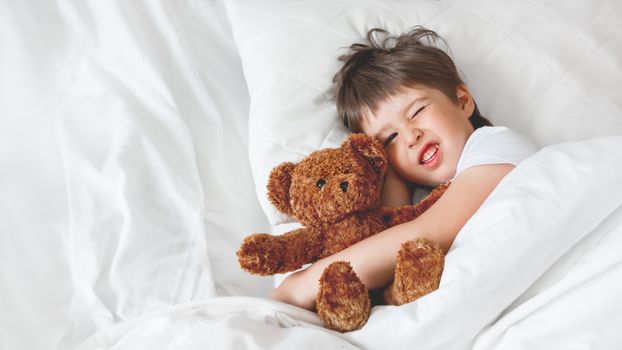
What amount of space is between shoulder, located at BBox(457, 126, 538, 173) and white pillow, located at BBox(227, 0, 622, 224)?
190mm

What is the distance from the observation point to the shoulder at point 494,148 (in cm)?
99

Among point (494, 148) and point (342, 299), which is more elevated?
point (494, 148)

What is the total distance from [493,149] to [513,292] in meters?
0.29

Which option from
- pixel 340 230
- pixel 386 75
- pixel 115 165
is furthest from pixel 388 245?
pixel 115 165

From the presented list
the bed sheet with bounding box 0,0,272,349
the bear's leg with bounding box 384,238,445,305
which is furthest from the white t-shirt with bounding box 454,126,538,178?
the bed sheet with bounding box 0,0,272,349

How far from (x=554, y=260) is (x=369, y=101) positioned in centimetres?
45

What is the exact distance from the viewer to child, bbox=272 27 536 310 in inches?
36.2

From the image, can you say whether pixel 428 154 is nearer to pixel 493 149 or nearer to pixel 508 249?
pixel 493 149

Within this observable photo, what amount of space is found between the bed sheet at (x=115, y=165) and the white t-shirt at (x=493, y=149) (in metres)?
0.39

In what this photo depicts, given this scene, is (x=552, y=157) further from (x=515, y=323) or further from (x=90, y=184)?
(x=90, y=184)

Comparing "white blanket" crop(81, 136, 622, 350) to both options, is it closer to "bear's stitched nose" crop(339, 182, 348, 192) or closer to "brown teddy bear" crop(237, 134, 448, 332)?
"brown teddy bear" crop(237, 134, 448, 332)

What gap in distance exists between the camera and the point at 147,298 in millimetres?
1038

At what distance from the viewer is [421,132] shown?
1070mm

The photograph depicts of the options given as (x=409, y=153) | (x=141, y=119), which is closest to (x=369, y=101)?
(x=409, y=153)
